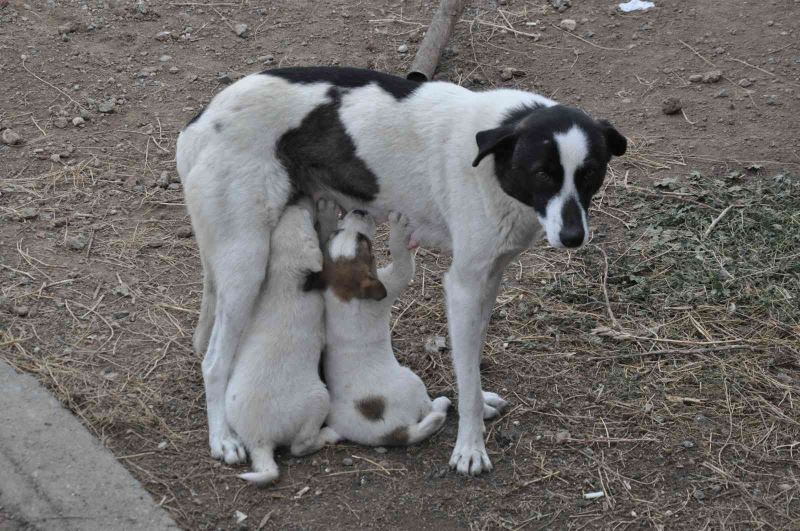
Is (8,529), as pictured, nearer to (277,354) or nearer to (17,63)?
(277,354)

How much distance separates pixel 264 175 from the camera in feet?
14.5

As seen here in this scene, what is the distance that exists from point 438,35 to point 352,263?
3600 millimetres

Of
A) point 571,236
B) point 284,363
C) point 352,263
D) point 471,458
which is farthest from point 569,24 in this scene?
point 284,363

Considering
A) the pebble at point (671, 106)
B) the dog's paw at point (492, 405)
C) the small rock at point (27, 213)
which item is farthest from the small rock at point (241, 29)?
the dog's paw at point (492, 405)

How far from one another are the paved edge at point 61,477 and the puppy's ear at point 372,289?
134 cm

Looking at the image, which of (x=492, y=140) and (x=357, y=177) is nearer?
(x=492, y=140)

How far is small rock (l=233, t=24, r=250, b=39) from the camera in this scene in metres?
8.23

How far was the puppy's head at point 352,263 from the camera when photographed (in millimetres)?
4457

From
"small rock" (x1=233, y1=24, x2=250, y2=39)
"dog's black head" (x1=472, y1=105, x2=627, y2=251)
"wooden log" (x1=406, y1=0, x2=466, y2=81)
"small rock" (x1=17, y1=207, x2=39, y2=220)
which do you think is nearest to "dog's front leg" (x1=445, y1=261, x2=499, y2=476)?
"dog's black head" (x1=472, y1=105, x2=627, y2=251)

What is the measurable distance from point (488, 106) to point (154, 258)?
8.57 feet

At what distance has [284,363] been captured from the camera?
436cm

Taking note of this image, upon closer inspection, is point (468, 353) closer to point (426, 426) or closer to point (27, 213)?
point (426, 426)

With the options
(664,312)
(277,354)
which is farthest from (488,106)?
(664,312)

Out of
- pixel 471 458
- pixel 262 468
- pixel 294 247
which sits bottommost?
pixel 471 458
